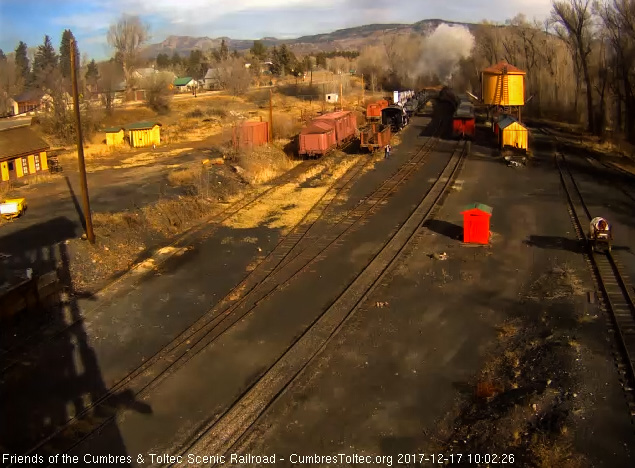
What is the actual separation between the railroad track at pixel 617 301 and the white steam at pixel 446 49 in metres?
64.6

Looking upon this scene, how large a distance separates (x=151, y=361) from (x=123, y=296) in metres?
3.82

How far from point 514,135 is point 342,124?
10.9m

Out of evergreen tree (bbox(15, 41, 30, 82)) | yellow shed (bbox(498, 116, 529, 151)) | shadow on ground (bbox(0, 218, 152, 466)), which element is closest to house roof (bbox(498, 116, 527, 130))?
yellow shed (bbox(498, 116, 529, 151))

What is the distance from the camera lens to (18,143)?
31.3m

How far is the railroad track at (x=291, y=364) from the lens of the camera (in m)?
8.55

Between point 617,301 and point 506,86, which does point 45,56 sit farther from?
point 617,301

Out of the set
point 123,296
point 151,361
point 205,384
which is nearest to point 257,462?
point 205,384

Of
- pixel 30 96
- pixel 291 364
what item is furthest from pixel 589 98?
pixel 30 96

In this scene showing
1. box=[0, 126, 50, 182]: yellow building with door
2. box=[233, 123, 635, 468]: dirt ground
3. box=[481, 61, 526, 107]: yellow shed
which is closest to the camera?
box=[233, 123, 635, 468]: dirt ground

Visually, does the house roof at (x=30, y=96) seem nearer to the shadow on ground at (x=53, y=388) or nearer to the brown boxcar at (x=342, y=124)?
the brown boxcar at (x=342, y=124)

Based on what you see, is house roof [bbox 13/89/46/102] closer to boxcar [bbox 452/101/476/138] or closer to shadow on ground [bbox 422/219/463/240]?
boxcar [bbox 452/101/476/138]

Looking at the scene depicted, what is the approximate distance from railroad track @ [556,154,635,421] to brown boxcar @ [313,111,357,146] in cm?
1703

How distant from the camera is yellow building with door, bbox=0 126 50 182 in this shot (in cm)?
2961

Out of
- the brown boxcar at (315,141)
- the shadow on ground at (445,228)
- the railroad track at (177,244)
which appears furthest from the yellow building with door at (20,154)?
the shadow on ground at (445,228)
